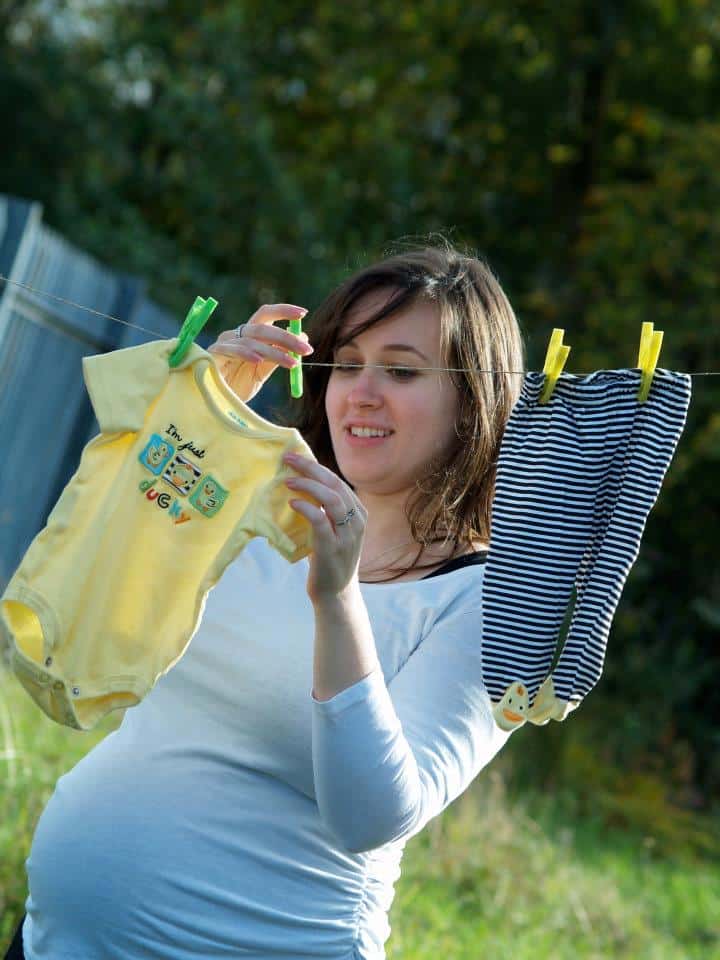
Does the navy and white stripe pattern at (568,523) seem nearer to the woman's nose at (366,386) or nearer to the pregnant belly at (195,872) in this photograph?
the woman's nose at (366,386)

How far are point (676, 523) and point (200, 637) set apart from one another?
345 inches

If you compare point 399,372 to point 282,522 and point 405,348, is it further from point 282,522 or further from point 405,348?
point 282,522

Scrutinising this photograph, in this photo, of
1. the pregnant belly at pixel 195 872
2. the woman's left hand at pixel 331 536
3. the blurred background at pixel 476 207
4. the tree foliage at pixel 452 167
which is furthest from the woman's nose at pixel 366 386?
the tree foliage at pixel 452 167

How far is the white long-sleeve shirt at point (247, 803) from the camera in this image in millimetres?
1963

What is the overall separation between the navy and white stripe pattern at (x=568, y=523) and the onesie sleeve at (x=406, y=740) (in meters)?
0.07

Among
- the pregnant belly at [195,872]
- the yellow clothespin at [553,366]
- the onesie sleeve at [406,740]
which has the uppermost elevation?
the yellow clothespin at [553,366]

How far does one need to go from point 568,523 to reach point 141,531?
71cm

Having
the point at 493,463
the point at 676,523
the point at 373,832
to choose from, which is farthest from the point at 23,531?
the point at 676,523

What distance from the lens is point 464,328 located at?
7.93ft

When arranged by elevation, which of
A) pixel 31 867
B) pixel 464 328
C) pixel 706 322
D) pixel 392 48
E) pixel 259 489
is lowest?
pixel 31 867

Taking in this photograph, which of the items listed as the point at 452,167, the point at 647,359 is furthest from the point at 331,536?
the point at 452,167

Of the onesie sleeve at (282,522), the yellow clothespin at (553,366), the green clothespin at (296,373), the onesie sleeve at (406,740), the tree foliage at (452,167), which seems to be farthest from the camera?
the tree foliage at (452,167)

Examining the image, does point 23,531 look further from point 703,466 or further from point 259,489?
point 703,466

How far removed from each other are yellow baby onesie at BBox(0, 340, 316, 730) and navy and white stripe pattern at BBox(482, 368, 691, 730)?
37 cm
